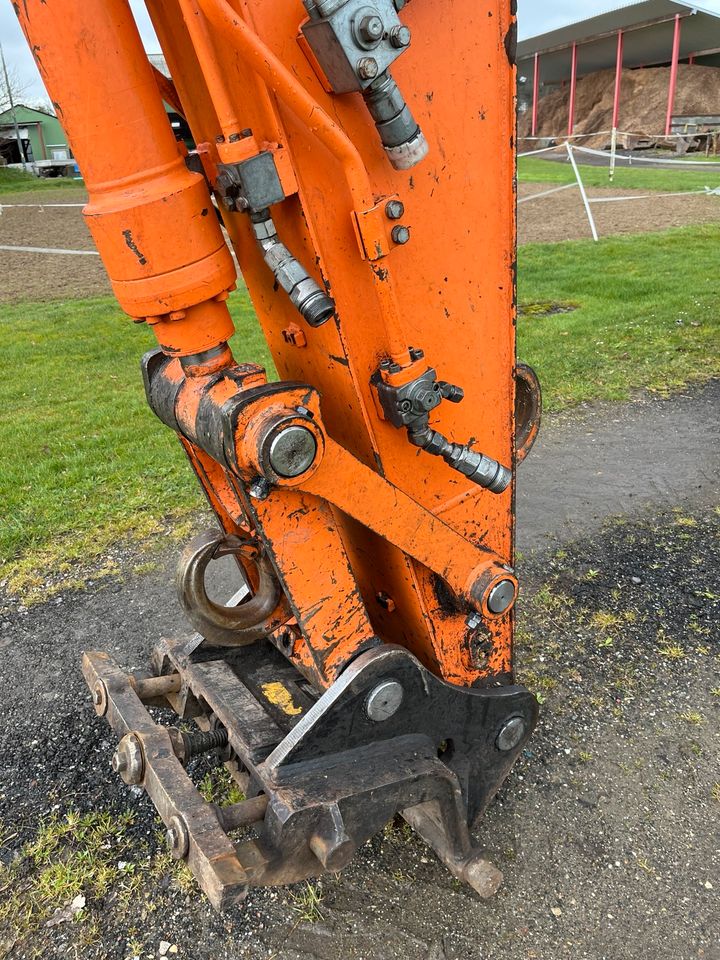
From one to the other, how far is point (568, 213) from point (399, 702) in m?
15.1

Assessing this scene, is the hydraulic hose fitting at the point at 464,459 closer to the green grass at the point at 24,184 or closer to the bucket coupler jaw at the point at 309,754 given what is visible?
the bucket coupler jaw at the point at 309,754

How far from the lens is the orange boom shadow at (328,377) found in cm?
166

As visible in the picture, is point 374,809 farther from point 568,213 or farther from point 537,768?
point 568,213

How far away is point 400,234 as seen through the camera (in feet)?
6.14

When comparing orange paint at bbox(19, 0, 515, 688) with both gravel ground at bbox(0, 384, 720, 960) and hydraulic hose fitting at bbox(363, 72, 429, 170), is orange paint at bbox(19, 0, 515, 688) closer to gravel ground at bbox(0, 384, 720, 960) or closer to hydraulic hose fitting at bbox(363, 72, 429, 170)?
hydraulic hose fitting at bbox(363, 72, 429, 170)

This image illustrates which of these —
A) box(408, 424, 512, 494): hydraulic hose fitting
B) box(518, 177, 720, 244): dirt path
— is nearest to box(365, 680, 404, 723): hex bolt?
box(408, 424, 512, 494): hydraulic hose fitting

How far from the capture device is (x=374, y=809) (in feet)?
7.04

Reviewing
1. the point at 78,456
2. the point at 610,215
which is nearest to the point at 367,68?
the point at 78,456

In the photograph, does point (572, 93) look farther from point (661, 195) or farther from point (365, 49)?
point (365, 49)

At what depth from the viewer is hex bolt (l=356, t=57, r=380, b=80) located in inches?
62.5

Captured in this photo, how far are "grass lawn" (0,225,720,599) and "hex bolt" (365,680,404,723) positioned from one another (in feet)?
9.09

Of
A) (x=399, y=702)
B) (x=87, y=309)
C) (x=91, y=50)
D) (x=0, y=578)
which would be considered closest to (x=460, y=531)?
(x=399, y=702)

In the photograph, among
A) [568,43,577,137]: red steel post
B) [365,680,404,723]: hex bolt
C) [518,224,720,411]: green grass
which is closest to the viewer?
[365,680,404,723]: hex bolt

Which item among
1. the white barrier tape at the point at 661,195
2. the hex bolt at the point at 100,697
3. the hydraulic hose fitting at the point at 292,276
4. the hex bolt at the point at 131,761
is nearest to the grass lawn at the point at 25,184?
the white barrier tape at the point at 661,195
